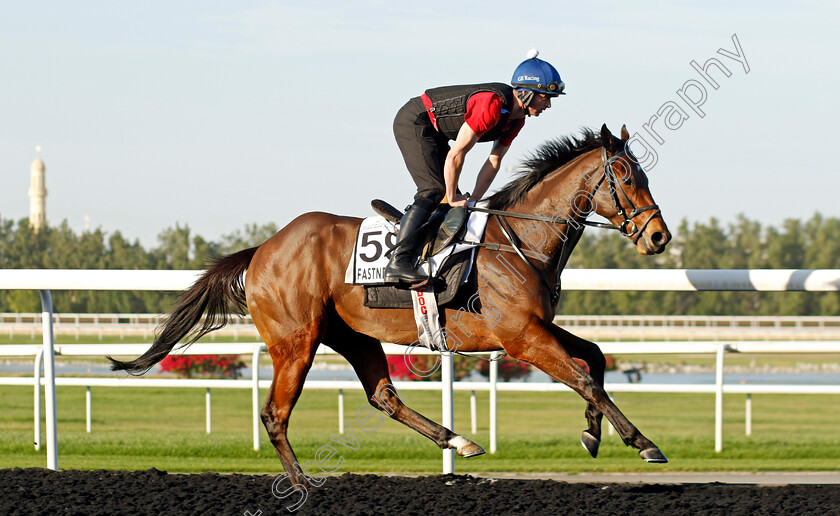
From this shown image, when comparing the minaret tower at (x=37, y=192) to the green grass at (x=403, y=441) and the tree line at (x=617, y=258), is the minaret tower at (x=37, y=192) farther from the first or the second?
the green grass at (x=403, y=441)

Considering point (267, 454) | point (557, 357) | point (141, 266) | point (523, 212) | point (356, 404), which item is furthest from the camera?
point (141, 266)

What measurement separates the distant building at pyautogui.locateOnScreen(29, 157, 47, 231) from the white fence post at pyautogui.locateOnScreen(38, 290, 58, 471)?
10590 cm

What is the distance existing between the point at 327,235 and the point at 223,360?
11.5m

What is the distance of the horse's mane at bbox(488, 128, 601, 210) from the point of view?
16.2 feet

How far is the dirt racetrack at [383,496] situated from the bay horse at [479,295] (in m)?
0.23

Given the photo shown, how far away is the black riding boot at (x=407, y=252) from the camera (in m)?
4.65

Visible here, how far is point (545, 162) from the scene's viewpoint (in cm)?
500

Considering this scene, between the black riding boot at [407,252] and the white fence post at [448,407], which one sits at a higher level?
the black riding boot at [407,252]

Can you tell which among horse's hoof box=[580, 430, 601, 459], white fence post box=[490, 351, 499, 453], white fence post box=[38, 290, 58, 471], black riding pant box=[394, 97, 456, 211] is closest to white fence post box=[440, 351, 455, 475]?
horse's hoof box=[580, 430, 601, 459]

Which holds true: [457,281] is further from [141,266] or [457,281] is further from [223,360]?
[141,266]

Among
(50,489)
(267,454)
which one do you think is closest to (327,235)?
(50,489)

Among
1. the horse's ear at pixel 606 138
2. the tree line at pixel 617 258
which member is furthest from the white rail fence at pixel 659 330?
the horse's ear at pixel 606 138

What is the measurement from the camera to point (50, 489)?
14.8 feet

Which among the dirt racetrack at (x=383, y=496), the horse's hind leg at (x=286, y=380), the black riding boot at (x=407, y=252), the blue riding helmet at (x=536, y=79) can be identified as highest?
the blue riding helmet at (x=536, y=79)
